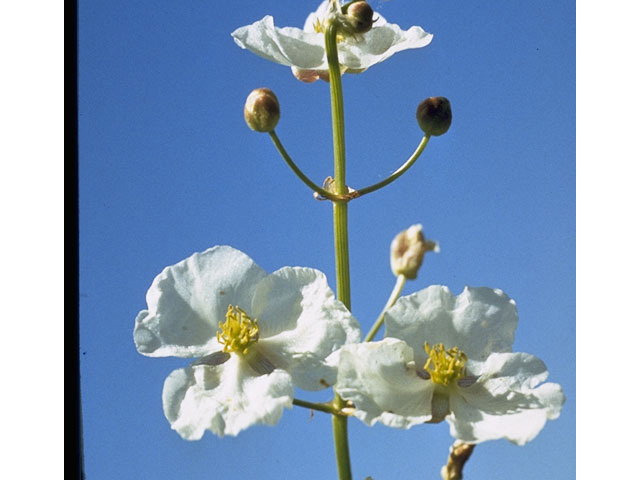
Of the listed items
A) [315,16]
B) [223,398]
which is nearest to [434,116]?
[315,16]

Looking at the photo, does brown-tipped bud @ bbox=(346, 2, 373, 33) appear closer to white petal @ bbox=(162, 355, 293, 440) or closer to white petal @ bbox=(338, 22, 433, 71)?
white petal @ bbox=(338, 22, 433, 71)

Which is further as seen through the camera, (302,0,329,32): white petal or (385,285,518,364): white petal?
(302,0,329,32): white petal

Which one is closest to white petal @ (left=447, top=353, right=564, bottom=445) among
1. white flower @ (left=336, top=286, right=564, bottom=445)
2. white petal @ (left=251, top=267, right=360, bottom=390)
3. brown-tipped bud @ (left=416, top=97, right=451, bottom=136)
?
white flower @ (left=336, top=286, right=564, bottom=445)

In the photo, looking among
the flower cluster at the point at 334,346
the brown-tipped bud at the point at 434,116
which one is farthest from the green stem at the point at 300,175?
the brown-tipped bud at the point at 434,116

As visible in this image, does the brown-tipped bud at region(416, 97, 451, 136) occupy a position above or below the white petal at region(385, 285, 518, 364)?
above

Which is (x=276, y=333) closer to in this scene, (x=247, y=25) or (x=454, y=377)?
(x=454, y=377)

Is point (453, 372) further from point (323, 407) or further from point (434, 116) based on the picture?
point (434, 116)

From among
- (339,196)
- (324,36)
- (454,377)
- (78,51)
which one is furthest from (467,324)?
(78,51)
